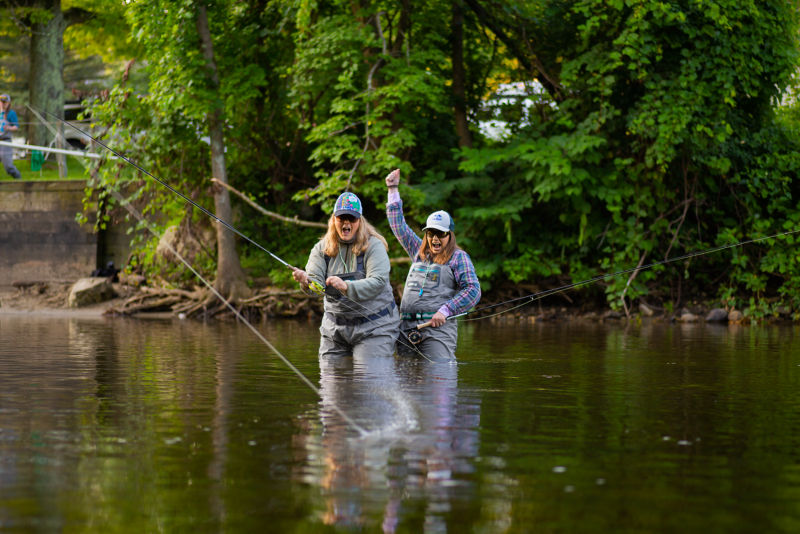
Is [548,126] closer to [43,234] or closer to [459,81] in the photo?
[459,81]

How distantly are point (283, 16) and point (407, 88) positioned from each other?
3858 mm

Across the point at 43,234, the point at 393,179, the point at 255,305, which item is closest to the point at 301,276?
the point at 393,179

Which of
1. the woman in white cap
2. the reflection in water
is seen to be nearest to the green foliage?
the woman in white cap

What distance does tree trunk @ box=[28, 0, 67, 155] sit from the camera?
32.0 m

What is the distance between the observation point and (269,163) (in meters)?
24.7

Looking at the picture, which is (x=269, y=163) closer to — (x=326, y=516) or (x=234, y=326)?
(x=234, y=326)

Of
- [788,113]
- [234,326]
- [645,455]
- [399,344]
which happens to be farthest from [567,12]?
[645,455]

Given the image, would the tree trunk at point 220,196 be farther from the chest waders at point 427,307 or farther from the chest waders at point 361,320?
the chest waders at point 361,320

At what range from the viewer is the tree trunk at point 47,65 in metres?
32.0

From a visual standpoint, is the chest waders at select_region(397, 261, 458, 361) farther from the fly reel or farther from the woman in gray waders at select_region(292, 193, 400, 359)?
the woman in gray waders at select_region(292, 193, 400, 359)

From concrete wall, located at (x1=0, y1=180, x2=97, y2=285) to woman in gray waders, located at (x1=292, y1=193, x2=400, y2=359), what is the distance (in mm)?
17434

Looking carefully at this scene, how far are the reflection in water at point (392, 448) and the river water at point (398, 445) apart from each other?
2cm

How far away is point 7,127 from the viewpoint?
24766 mm

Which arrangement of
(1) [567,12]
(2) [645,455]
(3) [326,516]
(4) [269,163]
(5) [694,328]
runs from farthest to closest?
(4) [269,163] → (1) [567,12] → (5) [694,328] → (2) [645,455] → (3) [326,516]
